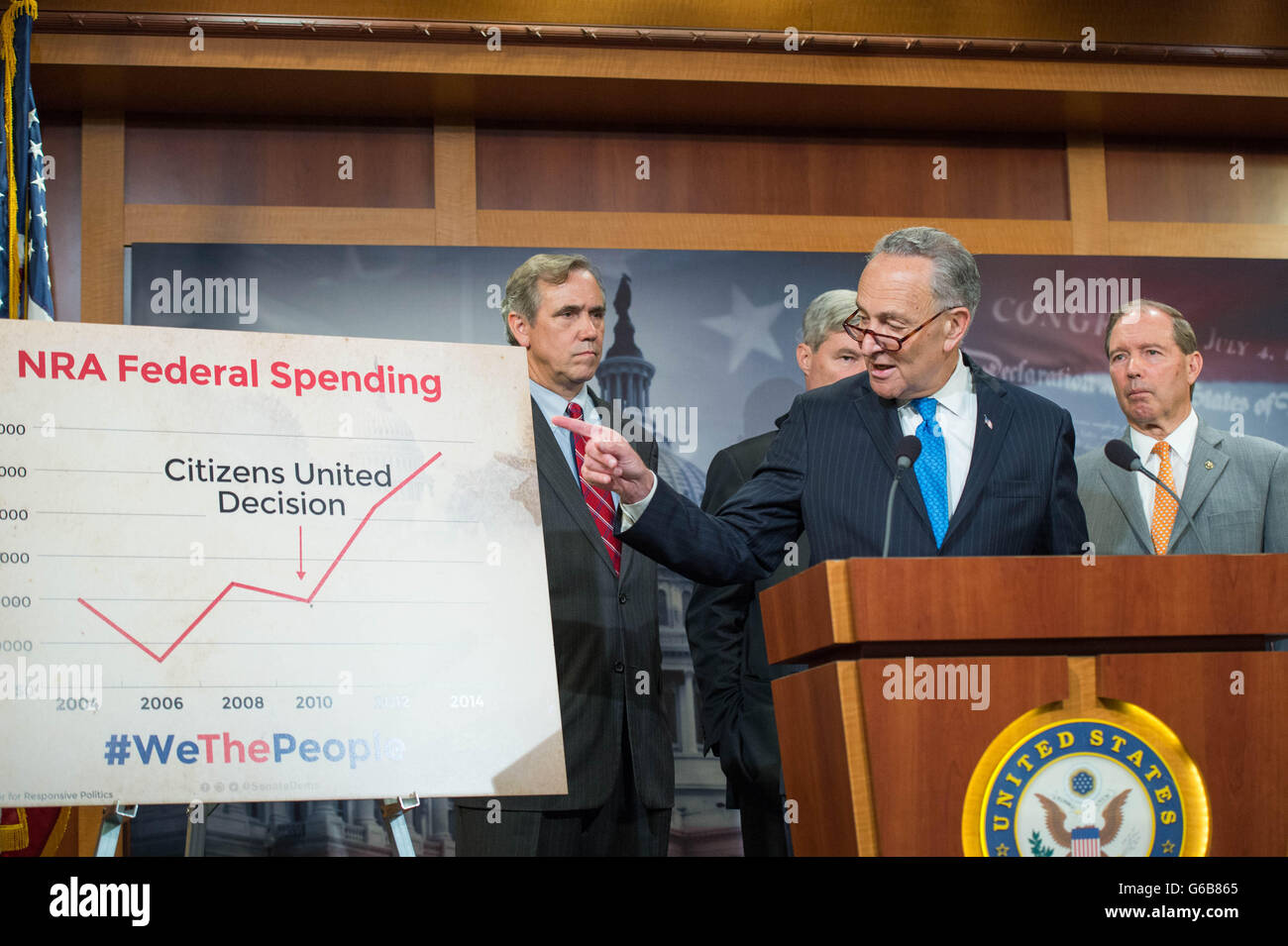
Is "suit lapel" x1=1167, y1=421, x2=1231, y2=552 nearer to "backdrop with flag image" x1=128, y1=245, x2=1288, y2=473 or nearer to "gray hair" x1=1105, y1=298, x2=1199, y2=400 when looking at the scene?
"gray hair" x1=1105, y1=298, x2=1199, y2=400

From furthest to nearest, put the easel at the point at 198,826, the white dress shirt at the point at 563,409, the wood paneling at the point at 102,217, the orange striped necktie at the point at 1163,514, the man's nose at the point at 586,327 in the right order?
the wood paneling at the point at 102,217 < the orange striped necktie at the point at 1163,514 < the man's nose at the point at 586,327 < the white dress shirt at the point at 563,409 < the easel at the point at 198,826

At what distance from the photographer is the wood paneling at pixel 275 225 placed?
160 inches

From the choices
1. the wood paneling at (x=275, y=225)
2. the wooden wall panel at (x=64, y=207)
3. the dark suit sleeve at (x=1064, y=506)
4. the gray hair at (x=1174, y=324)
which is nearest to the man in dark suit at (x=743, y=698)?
the dark suit sleeve at (x=1064, y=506)

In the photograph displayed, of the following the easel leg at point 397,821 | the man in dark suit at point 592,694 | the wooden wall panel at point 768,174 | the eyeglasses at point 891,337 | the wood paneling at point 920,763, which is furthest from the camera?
the wooden wall panel at point 768,174

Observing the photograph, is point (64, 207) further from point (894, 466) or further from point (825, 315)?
point (894, 466)

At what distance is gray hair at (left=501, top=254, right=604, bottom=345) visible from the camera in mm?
3410

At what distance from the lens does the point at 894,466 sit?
2350 mm

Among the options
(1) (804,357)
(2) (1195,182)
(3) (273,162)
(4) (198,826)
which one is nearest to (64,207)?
(3) (273,162)

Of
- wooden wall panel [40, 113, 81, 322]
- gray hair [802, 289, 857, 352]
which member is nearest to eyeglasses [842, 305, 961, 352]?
gray hair [802, 289, 857, 352]

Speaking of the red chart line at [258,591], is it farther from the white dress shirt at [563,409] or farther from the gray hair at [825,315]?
the gray hair at [825,315]

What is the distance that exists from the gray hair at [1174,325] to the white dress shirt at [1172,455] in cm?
18

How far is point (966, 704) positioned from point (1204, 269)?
9.92 ft
